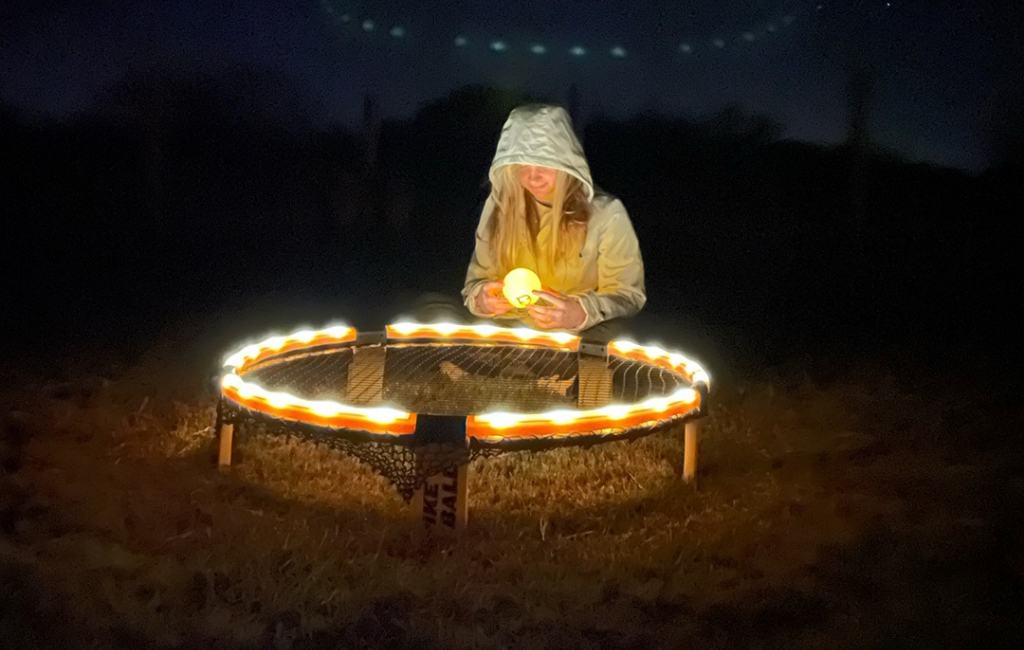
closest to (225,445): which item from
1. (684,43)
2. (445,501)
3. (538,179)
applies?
(445,501)

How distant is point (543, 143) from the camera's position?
274cm

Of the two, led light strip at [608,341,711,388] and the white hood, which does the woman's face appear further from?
led light strip at [608,341,711,388]

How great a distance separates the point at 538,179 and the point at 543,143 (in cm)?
13

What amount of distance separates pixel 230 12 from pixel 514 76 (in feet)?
5.01

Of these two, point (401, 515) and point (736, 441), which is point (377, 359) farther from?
point (736, 441)

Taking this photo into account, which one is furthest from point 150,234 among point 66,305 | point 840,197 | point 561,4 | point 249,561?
point 249,561

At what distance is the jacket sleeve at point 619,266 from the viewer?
2766mm

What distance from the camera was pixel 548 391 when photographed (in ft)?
8.93

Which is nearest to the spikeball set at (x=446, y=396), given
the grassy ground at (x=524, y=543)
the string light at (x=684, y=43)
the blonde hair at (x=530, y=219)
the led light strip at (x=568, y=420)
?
the led light strip at (x=568, y=420)

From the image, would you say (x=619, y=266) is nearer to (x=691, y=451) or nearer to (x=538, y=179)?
(x=538, y=179)

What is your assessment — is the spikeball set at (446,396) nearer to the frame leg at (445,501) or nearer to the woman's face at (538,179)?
the frame leg at (445,501)

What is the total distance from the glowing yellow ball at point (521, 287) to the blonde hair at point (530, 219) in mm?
241

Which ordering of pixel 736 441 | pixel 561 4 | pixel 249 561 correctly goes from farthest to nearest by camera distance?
pixel 561 4 < pixel 736 441 < pixel 249 561

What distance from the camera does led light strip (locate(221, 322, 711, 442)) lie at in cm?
190
